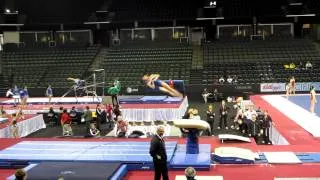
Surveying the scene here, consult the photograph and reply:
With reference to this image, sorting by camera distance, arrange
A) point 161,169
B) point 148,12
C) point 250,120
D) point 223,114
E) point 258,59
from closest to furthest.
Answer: point 161,169
point 250,120
point 223,114
point 258,59
point 148,12

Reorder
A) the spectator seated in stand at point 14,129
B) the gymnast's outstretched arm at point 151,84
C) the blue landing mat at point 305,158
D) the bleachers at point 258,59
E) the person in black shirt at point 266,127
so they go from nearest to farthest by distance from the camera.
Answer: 1. the blue landing mat at point 305,158
2. the person in black shirt at point 266,127
3. the spectator seated in stand at point 14,129
4. the gymnast's outstretched arm at point 151,84
5. the bleachers at point 258,59

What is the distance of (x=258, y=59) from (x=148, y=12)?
11.1 m

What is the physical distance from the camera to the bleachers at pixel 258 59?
3422 centimetres

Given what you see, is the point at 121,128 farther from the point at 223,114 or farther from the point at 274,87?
the point at 274,87

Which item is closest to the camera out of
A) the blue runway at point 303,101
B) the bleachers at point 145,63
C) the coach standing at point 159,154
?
the coach standing at point 159,154

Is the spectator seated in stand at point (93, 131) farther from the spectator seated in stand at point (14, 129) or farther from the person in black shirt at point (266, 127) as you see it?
the person in black shirt at point (266, 127)

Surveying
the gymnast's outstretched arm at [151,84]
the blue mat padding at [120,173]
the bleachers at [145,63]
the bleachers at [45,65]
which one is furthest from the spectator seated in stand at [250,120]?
the bleachers at [45,65]

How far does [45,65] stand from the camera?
39000 millimetres

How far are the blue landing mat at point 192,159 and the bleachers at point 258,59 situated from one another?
848 inches

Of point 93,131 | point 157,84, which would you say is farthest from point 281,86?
point 93,131

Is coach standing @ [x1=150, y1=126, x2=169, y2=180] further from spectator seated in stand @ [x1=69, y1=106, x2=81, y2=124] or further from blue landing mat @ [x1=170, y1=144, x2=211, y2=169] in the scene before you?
spectator seated in stand @ [x1=69, y1=106, x2=81, y2=124]

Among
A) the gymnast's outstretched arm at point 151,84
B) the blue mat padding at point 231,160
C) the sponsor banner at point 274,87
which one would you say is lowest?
the sponsor banner at point 274,87

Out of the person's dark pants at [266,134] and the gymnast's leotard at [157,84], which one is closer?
the person's dark pants at [266,134]

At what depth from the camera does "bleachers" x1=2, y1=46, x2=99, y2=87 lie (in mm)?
36969
